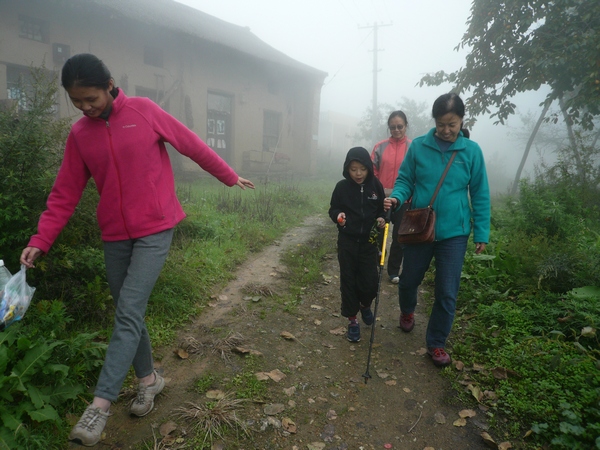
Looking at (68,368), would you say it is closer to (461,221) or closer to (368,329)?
(368,329)

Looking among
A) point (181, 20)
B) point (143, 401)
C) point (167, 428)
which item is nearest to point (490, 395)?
point (167, 428)

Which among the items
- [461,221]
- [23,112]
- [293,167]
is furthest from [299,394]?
[293,167]

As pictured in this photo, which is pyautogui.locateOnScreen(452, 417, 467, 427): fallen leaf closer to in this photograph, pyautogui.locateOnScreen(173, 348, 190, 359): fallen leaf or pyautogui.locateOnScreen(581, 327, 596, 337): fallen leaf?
pyautogui.locateOnScreen(581, 327, 596, 337): fallen leaf

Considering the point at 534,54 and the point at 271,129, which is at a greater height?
the point at 534,54

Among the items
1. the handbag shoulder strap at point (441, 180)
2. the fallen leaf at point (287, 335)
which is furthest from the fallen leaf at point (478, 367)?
the fallen leaf at point (287, 335)

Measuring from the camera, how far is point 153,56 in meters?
14.2

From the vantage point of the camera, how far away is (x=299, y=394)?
117 inches

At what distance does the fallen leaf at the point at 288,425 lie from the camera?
258cm

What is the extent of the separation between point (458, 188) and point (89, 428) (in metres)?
2.93

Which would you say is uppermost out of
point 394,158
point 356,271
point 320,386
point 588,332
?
point 394,158

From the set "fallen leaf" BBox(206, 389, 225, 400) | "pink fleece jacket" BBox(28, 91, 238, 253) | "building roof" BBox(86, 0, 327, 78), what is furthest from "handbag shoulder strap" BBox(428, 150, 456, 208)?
"building roof" BBox(86, 0, 327, 78)

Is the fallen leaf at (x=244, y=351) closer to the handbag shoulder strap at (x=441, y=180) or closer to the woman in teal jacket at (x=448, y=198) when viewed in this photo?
the woman in teal jacket at (x=448, y=198)

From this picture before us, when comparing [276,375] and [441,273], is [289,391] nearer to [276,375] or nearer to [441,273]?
[276,375]

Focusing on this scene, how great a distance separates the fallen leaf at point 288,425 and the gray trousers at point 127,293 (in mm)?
1059
